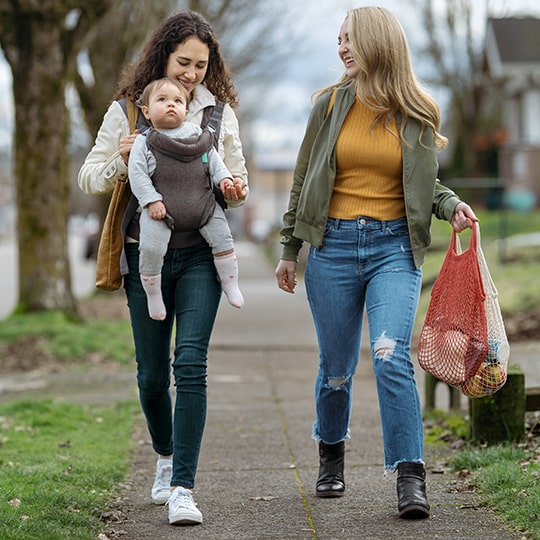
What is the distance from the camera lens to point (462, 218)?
437 cm

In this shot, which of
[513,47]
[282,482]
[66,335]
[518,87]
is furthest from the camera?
[513,47]

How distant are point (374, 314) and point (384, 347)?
5.9 inches

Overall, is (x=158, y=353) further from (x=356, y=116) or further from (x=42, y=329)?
(x=42, y=329)

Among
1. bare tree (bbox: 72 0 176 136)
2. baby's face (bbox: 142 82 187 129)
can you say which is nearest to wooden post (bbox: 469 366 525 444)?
baby's face (bbox: 142 82 187 129)

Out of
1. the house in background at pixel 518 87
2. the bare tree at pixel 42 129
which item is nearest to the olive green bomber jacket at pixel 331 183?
the bare tree at pixel 42 129

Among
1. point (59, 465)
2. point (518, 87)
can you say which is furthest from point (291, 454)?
point (518, 87)

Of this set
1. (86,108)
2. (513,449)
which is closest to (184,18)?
(513,449)

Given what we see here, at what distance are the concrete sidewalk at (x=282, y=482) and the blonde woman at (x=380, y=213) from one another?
24 cm

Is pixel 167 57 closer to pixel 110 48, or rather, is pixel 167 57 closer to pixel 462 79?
pixel 110 48

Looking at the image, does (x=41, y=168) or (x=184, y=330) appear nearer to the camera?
(x=184, y=330)

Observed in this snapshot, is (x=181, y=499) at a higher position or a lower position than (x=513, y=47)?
lower

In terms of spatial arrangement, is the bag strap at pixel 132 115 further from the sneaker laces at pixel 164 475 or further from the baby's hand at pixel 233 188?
the sneaker laces at pixel 164 475

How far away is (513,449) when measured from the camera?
5309 mm

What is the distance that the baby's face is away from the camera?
13.8 ft
